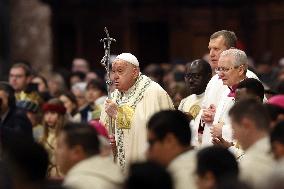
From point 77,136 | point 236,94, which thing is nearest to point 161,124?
point 77,136

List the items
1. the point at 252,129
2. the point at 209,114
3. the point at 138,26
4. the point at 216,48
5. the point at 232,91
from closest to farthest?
the point at 252,129, the point at 232,91, the point at 209,114, the point at 216,48, the point at 138,26

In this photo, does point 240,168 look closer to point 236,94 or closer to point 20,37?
point 236,94

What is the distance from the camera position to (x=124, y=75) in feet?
46.4

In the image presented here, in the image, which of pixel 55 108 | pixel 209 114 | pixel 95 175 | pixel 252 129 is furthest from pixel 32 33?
pixel 95 175

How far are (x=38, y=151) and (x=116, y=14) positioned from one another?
1860cm

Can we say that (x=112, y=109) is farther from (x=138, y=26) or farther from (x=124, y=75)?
(x=138, y=26)

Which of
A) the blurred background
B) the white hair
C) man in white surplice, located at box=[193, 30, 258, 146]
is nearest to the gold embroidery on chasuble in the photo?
man in white surplice, located at box=[193, 30, 258, 146]

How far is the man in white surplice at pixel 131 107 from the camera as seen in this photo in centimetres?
1409

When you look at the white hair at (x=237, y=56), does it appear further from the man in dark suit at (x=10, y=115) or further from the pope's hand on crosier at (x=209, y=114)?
the man in dark suit at (x=10, y=115)

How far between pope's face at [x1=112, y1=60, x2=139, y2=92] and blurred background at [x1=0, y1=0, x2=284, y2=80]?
13406 millimetres

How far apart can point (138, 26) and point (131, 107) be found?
14.4 m

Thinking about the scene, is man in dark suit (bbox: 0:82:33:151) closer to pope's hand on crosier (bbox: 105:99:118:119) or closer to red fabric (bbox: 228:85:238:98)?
pope's hand on crosier (bbox: 105:99:118:119)

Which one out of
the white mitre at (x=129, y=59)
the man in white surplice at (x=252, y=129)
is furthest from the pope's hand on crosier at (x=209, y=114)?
the man in white surplice at (x=252, y=129)

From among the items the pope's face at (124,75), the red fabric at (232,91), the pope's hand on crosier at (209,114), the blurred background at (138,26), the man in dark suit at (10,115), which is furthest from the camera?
the blurred background at (138,26)
